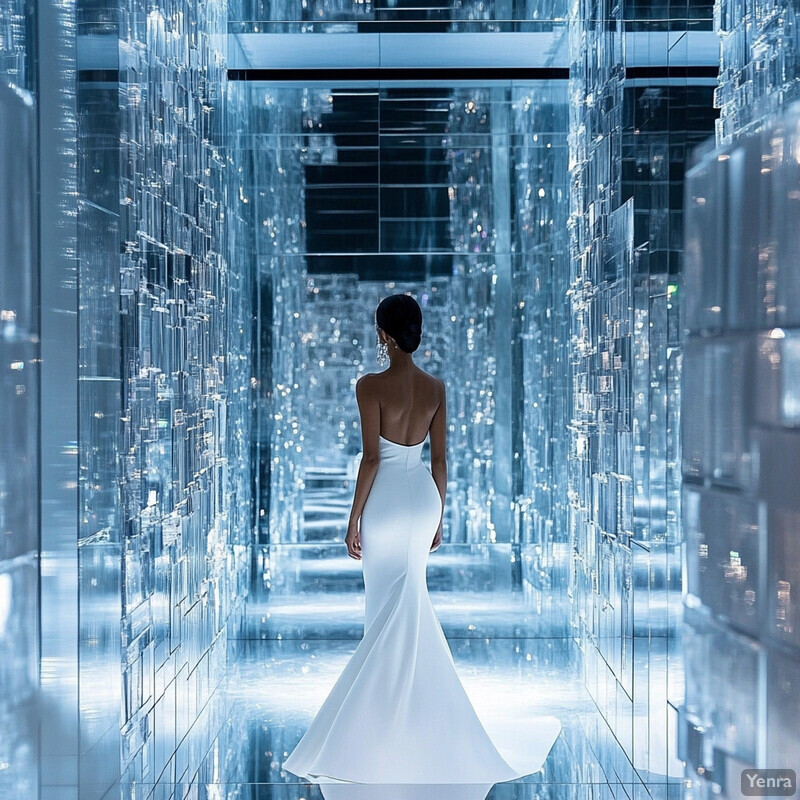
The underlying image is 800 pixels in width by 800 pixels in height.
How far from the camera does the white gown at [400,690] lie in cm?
279

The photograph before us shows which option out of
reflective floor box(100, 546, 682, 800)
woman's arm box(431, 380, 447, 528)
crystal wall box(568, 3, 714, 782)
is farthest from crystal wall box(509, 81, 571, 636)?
woman's arm box(431, 380, 447, 528)

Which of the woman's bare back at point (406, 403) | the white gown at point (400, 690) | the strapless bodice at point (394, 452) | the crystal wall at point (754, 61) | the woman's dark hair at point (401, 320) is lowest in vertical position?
the white gown at point (400, 690)

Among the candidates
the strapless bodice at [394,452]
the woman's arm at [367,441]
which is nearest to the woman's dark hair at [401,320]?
the woman's arm at [367,441]

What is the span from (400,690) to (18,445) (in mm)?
1375

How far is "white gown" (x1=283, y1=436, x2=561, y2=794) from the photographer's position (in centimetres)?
279

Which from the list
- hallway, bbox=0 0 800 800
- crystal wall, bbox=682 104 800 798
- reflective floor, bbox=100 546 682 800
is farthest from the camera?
Result: reflective floor, bbox=100 546 682 800

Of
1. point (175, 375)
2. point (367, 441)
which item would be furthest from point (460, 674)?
point (175, 375)

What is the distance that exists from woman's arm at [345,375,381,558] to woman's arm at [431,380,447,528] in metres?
0.20

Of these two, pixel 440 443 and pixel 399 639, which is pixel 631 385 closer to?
pixel 440 443

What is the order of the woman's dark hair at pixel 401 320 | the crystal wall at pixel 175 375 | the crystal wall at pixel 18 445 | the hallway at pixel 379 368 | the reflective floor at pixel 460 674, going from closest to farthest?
the crystal wall at pixel 18 445
the hallway at pixel 379 368
the crystal wall at pixel 175 375
the reflective floor at pixel 460 674
the woman's dark hair at pixel 401 320

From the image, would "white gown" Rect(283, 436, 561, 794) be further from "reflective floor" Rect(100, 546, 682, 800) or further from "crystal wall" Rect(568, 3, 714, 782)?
"crystal wall" Rect(568, 3, 714, 782)

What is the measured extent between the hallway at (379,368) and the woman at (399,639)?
0.09m

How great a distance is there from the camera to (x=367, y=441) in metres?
3.02

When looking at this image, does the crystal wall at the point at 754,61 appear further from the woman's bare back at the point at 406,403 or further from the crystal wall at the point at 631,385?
the woman's bare back at the point at 406,403
